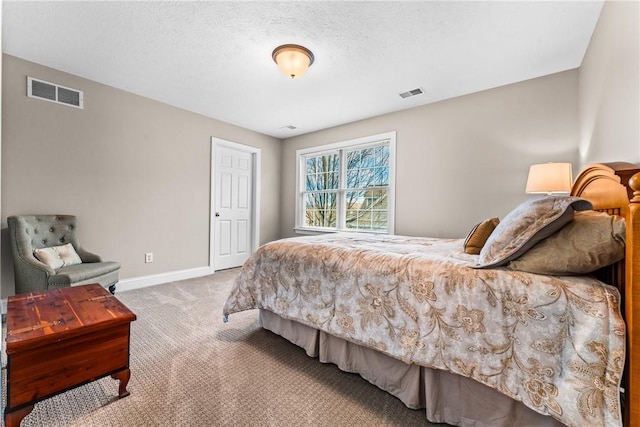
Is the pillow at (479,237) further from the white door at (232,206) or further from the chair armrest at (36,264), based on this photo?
the white door at (232,206)

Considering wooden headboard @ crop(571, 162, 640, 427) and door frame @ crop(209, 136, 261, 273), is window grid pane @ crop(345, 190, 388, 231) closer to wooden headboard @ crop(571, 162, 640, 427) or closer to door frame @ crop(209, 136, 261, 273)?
door frame @ crop(209, 136, 261, 273)

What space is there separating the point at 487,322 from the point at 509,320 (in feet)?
0.27

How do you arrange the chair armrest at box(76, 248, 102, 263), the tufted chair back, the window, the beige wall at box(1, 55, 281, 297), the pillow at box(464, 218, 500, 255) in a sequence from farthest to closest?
the window, the chair armrest at box(76, 248, 102, 263), the beige wall at box(1, 55, 281, 297), the tufted chair back, the pillow at box(464, 218, 500, 255)

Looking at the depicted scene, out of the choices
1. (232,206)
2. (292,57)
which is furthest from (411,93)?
(232,206)

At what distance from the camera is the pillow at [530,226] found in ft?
3.70

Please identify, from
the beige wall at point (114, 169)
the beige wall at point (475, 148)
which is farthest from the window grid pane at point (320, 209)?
the beige wall at point (114, 169)

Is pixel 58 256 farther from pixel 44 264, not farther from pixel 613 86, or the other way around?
pixel 613 86

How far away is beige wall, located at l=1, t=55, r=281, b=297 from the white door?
0.75ft

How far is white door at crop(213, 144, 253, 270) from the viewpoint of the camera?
175 inches

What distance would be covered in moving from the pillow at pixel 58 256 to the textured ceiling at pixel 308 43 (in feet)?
6.09

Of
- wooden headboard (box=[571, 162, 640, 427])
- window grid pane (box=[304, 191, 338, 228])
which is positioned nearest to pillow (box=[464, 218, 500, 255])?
wooden headboard (box=[571, 162, 640, 427])

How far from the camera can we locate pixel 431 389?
1.36 m

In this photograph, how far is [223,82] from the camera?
3.07 m

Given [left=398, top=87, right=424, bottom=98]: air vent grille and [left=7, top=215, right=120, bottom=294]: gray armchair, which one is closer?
[left=7, top=215, right=120, bottom=294]: gray armchair
